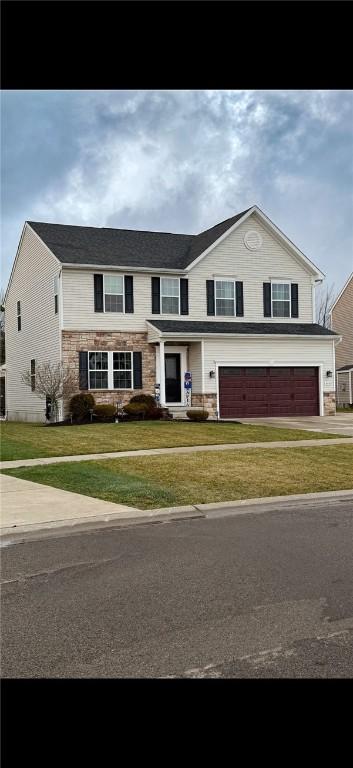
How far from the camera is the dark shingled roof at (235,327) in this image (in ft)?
90.0

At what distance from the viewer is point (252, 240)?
3016cm

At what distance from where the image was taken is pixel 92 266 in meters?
26.9

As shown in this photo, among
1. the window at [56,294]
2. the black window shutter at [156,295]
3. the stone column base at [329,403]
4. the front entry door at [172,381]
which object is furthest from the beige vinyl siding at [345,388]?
the window at [56,294]

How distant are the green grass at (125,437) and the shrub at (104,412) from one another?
195cm

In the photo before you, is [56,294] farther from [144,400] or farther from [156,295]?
[144,400]

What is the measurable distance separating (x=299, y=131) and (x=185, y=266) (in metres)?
26.8

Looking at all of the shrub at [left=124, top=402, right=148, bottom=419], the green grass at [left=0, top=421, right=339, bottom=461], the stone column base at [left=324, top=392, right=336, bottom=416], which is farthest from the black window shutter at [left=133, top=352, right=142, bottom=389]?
the stone column base at [left=324, top=392, right=336, bottom=416]

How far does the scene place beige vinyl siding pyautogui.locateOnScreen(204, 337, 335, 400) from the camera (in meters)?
27.7

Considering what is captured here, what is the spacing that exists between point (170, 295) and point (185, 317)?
45.4 inches

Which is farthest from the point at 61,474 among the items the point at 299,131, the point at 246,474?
the point at 299,131

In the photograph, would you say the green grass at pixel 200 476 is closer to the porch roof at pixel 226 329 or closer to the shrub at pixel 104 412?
the shrub at pixel 104 412

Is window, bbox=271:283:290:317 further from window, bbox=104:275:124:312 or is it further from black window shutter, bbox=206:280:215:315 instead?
window, bbox=104:275:124:312

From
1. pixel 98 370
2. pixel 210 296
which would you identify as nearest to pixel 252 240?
pixel 210 296
